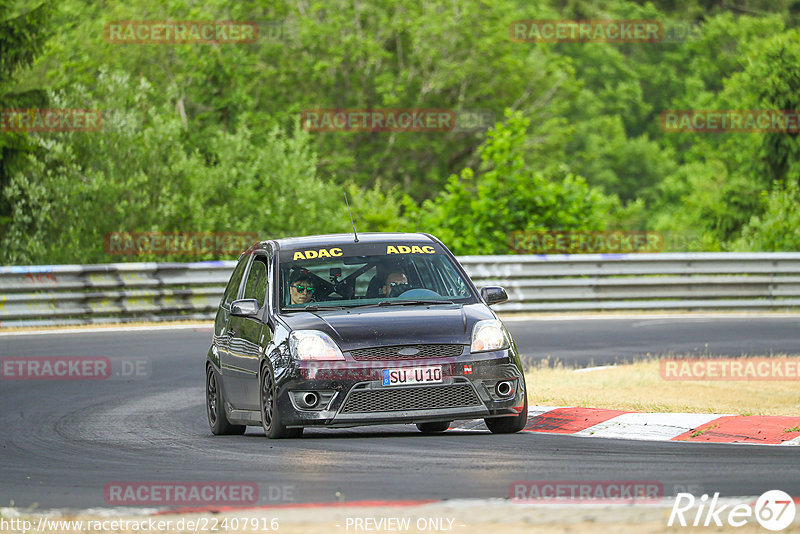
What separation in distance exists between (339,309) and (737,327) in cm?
1243

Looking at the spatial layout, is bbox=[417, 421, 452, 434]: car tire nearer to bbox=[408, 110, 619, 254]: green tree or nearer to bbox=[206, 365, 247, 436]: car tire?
bbox=[206, 365, 247, 436]: car tire

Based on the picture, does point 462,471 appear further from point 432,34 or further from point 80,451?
point 432,34

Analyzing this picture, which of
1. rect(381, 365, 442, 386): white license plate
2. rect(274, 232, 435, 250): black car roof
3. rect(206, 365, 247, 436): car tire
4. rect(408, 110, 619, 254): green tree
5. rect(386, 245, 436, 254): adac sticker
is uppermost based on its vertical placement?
rect(274, 232, 435, 250): black car roof

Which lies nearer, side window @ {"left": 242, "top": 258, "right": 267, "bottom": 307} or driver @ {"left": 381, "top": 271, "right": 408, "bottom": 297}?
driver @ {"left": 381, "top": 271, "right": 408, "bottom": 297}

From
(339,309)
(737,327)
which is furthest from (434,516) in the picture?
(737,327)

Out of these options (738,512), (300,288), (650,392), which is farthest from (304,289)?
(738,512)

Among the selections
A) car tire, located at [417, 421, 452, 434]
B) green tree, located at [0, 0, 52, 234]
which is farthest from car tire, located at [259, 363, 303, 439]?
green tree, located at [0, 0, 52, 234]

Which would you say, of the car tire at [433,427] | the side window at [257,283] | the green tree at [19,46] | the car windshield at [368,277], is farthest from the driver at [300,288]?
the green tree at [19,46]

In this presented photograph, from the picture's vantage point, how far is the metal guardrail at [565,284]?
22969 millimetres

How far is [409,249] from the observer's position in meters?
11.0

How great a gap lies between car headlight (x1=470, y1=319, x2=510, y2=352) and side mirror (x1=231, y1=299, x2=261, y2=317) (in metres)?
1.73

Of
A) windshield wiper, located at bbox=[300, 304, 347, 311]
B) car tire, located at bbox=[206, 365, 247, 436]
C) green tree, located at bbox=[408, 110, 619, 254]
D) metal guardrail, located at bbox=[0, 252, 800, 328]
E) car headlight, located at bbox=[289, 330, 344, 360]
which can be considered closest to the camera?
car headlight, located at bbox=[289, 330, 344, 360]

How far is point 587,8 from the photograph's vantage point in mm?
83438

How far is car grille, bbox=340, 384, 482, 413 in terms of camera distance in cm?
946
